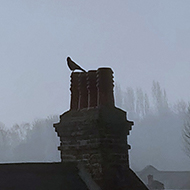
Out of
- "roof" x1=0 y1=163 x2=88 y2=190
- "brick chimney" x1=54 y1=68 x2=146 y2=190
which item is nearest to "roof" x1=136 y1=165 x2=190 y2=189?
"brick chimney" x1=54 y1=68 x2=146 y2=190

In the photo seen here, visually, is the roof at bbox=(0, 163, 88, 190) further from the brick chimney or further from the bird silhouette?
the bird silhouette

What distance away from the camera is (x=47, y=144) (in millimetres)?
74000

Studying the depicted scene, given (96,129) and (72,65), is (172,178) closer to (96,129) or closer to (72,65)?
(72,65)

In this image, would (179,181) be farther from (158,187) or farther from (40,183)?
(40,183)

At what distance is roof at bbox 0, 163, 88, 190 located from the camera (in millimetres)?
6943

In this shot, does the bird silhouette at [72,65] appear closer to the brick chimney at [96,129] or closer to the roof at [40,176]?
the brick chimney at [96,129]

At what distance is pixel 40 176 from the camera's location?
24.5 ft

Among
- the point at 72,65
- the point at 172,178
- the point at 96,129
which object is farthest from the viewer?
the point at 172,178

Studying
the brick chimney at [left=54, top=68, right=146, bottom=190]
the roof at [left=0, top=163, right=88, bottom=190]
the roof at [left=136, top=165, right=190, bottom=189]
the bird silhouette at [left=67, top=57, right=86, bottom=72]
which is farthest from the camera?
the roof at [left=136, top=165, right=190, bottom=189]

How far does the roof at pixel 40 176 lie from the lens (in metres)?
6.94

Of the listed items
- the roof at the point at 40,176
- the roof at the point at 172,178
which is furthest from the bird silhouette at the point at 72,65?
the roof at the point at 172,178

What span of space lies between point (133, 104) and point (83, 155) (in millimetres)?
89357

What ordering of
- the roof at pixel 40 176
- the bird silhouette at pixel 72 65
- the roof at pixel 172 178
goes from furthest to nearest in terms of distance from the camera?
the roof at pixel 172 178 < the bird silhouette at pixel 72 65 < the roof at pixel 40 176

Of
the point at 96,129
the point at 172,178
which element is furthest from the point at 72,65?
the point at 172,178
